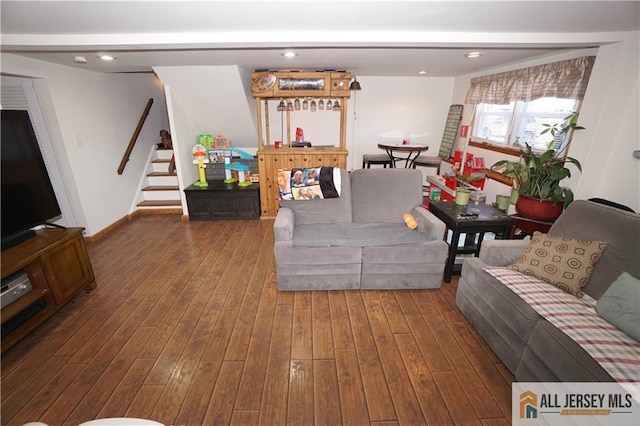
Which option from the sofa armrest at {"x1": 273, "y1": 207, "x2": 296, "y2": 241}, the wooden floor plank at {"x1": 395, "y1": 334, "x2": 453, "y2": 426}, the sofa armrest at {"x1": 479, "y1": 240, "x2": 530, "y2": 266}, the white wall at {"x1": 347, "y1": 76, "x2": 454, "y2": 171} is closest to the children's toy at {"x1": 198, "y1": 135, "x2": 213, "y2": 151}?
the white wall at {"x1": 347, "y1": 76, "x2": 454, "y2": 171}

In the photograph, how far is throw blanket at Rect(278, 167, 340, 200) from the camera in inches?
109

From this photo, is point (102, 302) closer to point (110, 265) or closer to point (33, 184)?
point (110, 265)

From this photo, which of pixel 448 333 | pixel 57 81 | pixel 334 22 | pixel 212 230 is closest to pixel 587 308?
pixel 448 333

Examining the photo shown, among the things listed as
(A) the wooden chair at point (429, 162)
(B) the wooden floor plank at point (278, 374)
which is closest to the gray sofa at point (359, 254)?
(B) the wooden floor plank at point (278, 374)

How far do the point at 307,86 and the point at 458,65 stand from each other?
2039 mm

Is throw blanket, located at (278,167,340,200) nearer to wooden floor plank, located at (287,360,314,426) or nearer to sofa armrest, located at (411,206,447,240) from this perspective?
sofa armrest, located at (411,206,447,240)

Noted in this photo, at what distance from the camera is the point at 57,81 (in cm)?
306

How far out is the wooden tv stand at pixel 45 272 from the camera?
1.86m

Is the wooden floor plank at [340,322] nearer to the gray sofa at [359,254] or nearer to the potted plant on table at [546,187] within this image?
the gray sofa at [359,254]

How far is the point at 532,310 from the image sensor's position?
1592 mm

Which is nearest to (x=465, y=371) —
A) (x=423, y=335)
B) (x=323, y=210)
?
(x=423, y=335)

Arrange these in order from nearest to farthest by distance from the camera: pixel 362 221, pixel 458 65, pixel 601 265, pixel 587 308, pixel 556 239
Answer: pixel 587 308, pixel 601 265, pixel 556 239, pixel 362 221, pixel 458 65

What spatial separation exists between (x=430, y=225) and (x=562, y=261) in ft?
2.98

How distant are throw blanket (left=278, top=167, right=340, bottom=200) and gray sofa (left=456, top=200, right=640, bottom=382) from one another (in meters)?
1.36
